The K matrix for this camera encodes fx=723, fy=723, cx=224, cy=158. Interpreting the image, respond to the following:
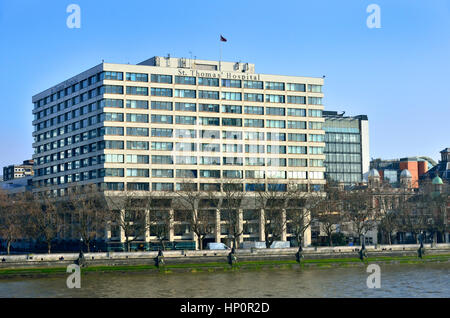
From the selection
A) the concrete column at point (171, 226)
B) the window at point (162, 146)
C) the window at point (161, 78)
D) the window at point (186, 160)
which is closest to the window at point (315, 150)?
the window at point (186, 160)

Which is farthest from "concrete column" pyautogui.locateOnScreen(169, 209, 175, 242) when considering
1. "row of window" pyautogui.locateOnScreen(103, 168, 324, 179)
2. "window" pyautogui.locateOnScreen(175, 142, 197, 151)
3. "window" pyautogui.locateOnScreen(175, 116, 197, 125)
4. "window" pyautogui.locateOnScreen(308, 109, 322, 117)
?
"window" pyautogui.locateOnScreen(308, 109, 322, 117)

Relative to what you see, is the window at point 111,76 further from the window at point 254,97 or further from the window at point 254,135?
the window at point 254,135

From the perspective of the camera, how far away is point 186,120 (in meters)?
166

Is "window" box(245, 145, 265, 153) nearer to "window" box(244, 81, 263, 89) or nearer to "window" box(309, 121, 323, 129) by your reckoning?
"window" box(244, 81, 263, 89)

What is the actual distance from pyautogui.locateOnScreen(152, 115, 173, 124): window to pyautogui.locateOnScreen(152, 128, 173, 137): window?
5.36 feet

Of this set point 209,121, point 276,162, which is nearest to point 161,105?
point 209,121

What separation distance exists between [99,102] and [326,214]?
5747cm

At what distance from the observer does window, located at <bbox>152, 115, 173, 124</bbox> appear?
16288 cm

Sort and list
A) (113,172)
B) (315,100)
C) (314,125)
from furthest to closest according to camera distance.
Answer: (315,100) → (314,125) → (113,172)

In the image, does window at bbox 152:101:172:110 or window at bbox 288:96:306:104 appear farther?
window at bbox 288:96:306:104

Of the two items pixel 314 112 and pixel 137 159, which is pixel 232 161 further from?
pixel 314 112

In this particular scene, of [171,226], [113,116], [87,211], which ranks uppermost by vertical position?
[113,116]

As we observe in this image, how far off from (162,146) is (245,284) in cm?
7132

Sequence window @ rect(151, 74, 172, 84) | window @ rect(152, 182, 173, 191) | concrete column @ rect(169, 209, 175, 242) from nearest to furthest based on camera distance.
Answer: concrete column @ rect(169, 209, 175, 242) → window @ rect(152, 182, 173, 191) → window @ rect(151, 74, 172, 84)
